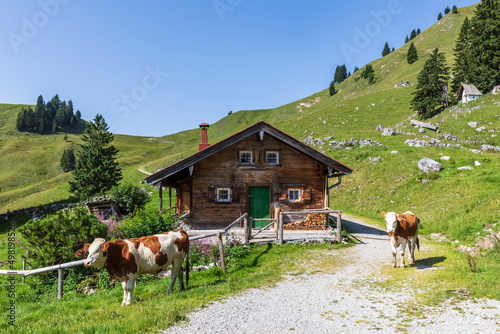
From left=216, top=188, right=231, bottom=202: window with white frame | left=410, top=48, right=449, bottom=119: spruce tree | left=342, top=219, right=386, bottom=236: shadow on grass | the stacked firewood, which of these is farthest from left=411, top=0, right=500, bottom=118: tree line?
left=216, top=188, right=231, bottom=202: window with white frame

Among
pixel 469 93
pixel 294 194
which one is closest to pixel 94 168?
pixel 294 194

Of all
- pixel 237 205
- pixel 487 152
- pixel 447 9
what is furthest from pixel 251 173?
pixel 447 9

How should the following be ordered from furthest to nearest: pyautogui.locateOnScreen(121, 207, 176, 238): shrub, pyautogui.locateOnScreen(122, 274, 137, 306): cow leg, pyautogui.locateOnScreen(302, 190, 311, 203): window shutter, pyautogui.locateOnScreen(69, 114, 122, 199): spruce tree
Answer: pyautogui.locateOnScreen(69, 114, 122, 199): spruce tree → pyautogui.locateOnScreen(302, 190, 311, 203): window shutter → pyautogui.locateOnScreen(121, 207, 176, 238): shrub → pyautogui.locateOnScreen(122, 274, 137, 306): cow leg

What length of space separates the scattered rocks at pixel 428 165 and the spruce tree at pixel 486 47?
41.2m

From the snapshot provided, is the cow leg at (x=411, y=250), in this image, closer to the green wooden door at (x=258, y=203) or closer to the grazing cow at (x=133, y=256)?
the green wooden door at (x=258, y=203)

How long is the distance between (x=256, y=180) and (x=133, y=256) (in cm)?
1130

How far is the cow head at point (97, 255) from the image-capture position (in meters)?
6.94

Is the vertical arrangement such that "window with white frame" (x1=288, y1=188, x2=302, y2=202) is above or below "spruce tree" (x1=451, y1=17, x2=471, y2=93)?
below

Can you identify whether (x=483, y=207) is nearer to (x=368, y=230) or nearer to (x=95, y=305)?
(x=368, y=230)

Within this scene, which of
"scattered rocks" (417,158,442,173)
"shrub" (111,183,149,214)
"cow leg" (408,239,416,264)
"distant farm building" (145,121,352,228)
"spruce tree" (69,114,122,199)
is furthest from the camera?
"spruce tree" (69,114,122,199)

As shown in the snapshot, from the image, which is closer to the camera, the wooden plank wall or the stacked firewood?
the stacked firewood

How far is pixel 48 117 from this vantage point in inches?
6147

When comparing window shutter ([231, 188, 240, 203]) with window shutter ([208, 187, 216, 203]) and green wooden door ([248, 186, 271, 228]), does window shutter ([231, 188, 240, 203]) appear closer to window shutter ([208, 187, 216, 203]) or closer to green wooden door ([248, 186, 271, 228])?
green wooden door ([248, 186, 271, 228])

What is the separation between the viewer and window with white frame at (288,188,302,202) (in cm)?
1834
